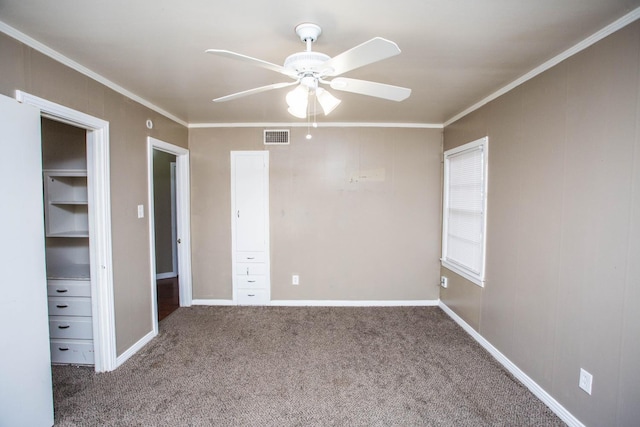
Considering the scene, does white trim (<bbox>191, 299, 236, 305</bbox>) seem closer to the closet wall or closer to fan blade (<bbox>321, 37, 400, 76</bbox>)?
the closet wall

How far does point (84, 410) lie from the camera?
1.92m

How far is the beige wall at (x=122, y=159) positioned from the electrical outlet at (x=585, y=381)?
350 cm

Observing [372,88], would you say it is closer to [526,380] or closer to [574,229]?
[574,229]

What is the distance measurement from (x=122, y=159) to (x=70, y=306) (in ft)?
4.42

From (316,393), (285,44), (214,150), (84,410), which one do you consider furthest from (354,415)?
(214,150)

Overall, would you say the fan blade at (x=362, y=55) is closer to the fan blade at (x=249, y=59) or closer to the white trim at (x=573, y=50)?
the fan blade at (x=249, y=59)

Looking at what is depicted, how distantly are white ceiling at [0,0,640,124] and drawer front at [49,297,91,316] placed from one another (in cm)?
191

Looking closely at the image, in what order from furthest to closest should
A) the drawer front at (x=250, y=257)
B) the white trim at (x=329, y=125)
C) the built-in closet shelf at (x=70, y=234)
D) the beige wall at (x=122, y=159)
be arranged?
the drawer front at (x=250, y=257) < the white trim at (x=329, y=125) < the built-in closet shelf at (x=70, y=234) < the beige wall at (x=122, y=159)

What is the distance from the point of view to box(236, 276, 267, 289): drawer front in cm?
375

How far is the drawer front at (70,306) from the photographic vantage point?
7.77 ft

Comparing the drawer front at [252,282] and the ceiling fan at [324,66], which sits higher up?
the ceiling fan at [324,66]

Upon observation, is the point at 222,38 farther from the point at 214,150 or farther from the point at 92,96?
the point at 214,150

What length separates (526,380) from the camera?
2.16 m

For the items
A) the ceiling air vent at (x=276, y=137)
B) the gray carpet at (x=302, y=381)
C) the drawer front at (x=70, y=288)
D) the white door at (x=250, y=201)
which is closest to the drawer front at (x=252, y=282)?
the white door at (x=250, y=201)
